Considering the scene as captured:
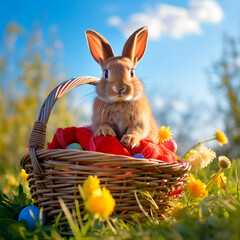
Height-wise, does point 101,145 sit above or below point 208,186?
above

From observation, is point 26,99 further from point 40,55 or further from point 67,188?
point 67,188

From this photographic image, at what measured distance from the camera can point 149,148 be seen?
66.1 inches

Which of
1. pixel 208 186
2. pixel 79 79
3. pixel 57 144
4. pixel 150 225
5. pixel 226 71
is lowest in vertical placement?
pixel 150 225

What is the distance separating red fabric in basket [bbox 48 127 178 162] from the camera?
1.63 metres

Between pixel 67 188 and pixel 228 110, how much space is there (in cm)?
724

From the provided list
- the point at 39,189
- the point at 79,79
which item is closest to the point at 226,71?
the point at 79,79

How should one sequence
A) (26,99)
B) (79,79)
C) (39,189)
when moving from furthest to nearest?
(26,99), (79,79), (39,189)

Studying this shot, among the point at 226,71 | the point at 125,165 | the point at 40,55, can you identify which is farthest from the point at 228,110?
the point at 125,165

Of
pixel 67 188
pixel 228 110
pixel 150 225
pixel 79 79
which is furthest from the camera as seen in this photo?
pixel 228 110

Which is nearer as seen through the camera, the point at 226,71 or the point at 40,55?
the point at 40,55

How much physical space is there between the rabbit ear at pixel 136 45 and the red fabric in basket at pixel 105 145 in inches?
26.1

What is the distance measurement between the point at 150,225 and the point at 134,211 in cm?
20

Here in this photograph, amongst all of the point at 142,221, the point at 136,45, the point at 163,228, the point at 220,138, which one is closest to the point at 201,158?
the point at 220,138

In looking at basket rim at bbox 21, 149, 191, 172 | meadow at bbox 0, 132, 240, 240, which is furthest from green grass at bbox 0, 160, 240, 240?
basket rim at bbox 21, 149, 191, 172
